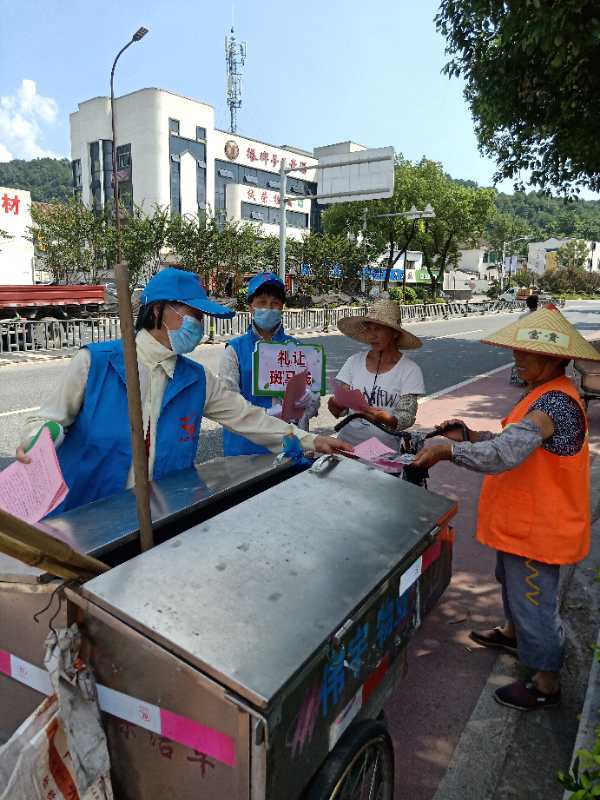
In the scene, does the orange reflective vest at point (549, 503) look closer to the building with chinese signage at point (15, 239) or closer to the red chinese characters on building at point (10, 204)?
the building with chinese signage at point (15, 239)

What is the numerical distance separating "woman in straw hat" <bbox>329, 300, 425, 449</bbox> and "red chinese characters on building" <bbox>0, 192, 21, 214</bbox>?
66.6ft

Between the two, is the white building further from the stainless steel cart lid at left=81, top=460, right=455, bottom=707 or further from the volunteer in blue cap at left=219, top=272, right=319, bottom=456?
the stainless steel cart lid at left=81, top=460, right=455, bottom=707

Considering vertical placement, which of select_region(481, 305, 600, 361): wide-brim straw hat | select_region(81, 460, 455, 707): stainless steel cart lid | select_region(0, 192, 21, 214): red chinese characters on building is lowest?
select_region(81, 460, 455, 707): stainless steel cart lid

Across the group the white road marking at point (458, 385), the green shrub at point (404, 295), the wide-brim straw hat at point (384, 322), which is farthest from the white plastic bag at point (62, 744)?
the green shrub at point (404, 295)

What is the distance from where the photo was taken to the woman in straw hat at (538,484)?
233cm

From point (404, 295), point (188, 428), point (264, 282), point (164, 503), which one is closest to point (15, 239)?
point (264, 282)

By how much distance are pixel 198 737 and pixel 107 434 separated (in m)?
1.17

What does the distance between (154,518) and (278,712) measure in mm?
809

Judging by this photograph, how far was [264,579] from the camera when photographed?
4.75 ft

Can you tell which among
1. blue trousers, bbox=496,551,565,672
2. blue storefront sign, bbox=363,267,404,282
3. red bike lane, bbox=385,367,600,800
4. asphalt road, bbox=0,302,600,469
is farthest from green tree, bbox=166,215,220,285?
blue trousers, bbox=496,551,565,672

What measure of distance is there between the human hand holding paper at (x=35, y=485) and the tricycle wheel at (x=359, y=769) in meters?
0.98

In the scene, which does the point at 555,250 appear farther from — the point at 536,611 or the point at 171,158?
the point at 536,611

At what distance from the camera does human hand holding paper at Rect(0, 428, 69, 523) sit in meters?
1.61

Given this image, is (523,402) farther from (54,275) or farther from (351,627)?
(54,275)
